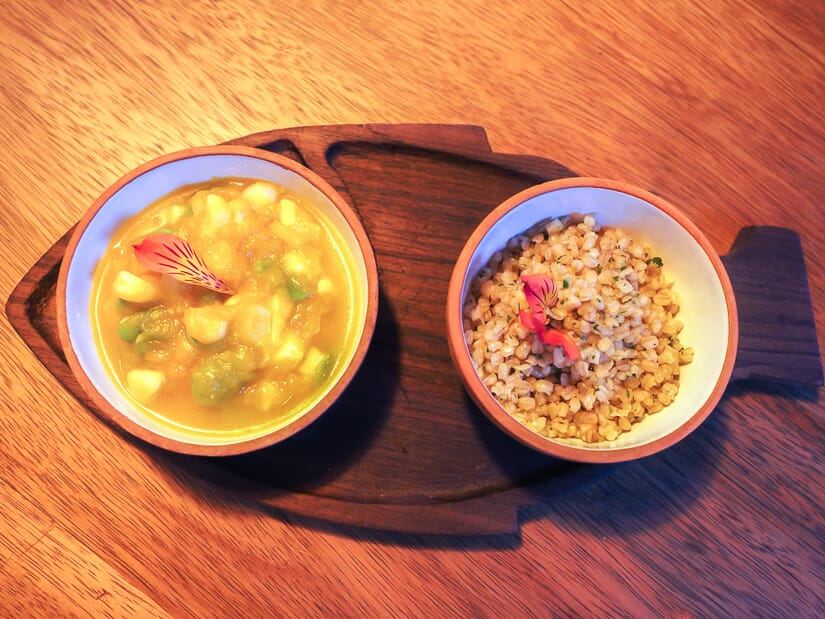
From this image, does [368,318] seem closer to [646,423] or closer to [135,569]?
[646,423]

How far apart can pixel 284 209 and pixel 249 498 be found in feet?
2.86

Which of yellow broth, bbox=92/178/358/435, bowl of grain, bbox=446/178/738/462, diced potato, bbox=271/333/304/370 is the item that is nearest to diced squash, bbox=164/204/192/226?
yellow broth, bbox=92/178/358/435

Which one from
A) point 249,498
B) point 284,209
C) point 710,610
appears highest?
point 284,209

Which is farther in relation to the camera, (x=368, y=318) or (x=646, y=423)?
(x=646, y=423)

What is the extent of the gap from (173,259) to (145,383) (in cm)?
38

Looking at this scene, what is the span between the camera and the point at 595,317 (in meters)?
1.68

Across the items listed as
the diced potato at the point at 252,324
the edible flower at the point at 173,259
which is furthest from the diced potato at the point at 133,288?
the diced potato at the point at 252,324

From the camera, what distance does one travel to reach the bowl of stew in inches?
61.3

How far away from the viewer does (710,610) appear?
193 cm

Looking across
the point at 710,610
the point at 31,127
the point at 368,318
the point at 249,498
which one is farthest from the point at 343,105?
the point at 710,610

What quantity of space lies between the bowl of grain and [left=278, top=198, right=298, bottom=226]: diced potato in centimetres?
51

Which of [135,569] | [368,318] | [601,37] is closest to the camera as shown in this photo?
[368,318]

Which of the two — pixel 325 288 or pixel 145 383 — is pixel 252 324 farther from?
pixel 145 383

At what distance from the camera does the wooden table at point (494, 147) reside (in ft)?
6.04
